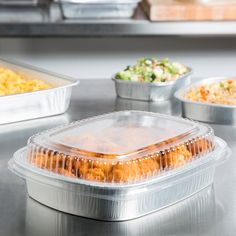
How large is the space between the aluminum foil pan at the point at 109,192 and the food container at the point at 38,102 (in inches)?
18.0

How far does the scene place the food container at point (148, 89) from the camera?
78.3 inches

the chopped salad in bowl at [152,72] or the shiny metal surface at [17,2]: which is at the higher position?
the shiny metal surface at [17,2]

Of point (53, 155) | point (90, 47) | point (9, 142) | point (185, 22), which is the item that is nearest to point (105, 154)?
point (53, 155)

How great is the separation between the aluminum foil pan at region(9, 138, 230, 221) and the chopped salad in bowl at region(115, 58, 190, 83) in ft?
2.22

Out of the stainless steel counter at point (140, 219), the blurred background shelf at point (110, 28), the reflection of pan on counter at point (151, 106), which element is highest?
the blurred background shelf at point (110, 28)

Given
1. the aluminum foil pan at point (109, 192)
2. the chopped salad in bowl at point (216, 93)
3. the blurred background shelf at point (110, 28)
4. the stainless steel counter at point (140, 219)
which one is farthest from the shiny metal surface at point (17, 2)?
the aluminum foil pan at point (109, 192)

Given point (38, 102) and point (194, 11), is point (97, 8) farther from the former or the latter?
point (38, 102)

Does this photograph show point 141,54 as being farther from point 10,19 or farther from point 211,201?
point 211,201

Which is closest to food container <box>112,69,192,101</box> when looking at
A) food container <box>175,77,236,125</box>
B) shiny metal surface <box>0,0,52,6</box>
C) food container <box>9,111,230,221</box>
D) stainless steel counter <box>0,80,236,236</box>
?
food container <box>175,77,236,125</box>

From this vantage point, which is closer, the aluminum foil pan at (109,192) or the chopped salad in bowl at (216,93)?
the aluminum foil pan at (109,192)

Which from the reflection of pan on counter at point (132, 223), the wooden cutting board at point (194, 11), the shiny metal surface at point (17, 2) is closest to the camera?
the reflection of pan on counter at point (132, 223)

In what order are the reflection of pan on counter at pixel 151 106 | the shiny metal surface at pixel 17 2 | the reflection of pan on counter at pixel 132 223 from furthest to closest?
1. the shiny metal surface at pixel 17 2
2. the reflection of pan on counter at pixel 151 106
3. the reflection of pan on counter at pixel 132 223

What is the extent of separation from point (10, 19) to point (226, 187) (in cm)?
152

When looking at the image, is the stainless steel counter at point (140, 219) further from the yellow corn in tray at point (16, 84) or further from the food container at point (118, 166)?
the yellow corn in tray at point (16, 84)
